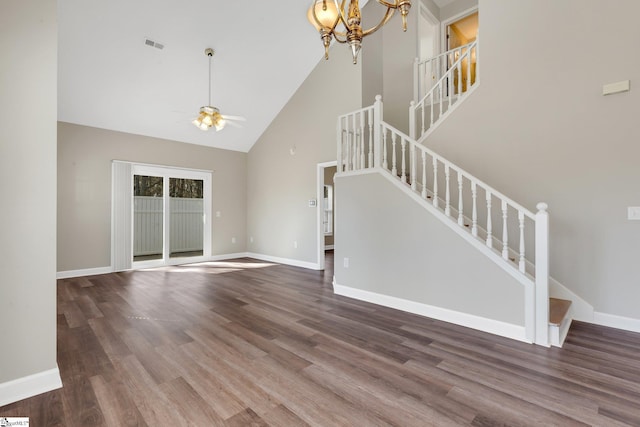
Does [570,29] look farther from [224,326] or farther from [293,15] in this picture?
[224,326]

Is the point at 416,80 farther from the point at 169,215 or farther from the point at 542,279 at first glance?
the point at 169,215

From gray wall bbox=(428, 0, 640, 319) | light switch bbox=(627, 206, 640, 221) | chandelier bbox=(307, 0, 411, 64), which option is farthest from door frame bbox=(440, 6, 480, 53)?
light switch bbox=(627, 206, 640, 221)

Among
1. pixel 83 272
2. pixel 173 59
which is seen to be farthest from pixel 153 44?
pixel 83 272

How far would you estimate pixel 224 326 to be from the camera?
302 centimetres

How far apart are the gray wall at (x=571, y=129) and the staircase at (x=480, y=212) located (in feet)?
1.01

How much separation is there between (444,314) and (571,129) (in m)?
2.47

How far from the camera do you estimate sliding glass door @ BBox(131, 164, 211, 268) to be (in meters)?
6.27

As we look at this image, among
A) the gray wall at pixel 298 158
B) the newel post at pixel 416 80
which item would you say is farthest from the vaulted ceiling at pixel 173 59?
the newel post at pixel 416 80

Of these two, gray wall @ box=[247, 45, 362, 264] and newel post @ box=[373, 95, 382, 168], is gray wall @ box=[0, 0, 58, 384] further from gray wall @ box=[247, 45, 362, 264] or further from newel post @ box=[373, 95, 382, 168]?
gray wall @ box=[247, 45, 362, 264]

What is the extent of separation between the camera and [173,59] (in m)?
4.82

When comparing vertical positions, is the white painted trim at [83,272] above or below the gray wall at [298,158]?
below

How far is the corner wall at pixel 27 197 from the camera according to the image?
179cm

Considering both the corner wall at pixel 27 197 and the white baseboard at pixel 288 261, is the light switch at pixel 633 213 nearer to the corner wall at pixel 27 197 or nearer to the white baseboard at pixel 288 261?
the white baseboard at pixel 288 261

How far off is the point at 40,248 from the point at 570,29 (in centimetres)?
527
